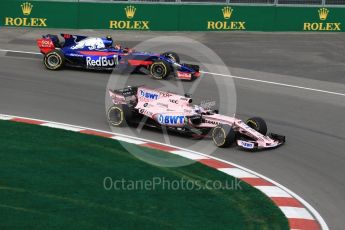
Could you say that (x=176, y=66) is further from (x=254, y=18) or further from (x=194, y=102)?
(x=254, y=18)

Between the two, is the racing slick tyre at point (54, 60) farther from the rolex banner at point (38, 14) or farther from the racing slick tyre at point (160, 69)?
the rolex banner at point (38, 14)

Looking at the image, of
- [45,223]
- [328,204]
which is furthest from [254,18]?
[45,223]

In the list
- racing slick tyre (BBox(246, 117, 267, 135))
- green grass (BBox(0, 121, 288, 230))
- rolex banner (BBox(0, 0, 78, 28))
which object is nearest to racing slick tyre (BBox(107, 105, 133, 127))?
green grass (BBox(0, 121, 288, 230))

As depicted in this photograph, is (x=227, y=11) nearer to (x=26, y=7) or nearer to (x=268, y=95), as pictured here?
(x=26, y=7)

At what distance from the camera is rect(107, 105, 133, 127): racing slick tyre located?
18.4 meters

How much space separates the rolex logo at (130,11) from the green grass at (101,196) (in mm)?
15443

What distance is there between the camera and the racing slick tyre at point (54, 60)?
79.2 ft

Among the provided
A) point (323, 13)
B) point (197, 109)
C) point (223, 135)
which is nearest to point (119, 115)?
point (197, 109)

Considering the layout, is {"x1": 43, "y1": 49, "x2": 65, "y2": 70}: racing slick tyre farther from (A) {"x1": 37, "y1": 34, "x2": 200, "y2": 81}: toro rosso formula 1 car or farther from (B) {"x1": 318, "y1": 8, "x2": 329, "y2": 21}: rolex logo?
(B) {"x1": 318, "y1": 8, "x2": 329, "y2": 21}: rolex logo

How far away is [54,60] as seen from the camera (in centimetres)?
2433

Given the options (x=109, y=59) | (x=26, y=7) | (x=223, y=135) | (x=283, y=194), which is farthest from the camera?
(x=26, y=7)

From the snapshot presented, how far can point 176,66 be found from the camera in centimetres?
2355

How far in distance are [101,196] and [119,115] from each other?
16.6 feet

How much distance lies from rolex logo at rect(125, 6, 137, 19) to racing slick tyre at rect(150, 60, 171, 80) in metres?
8.93
